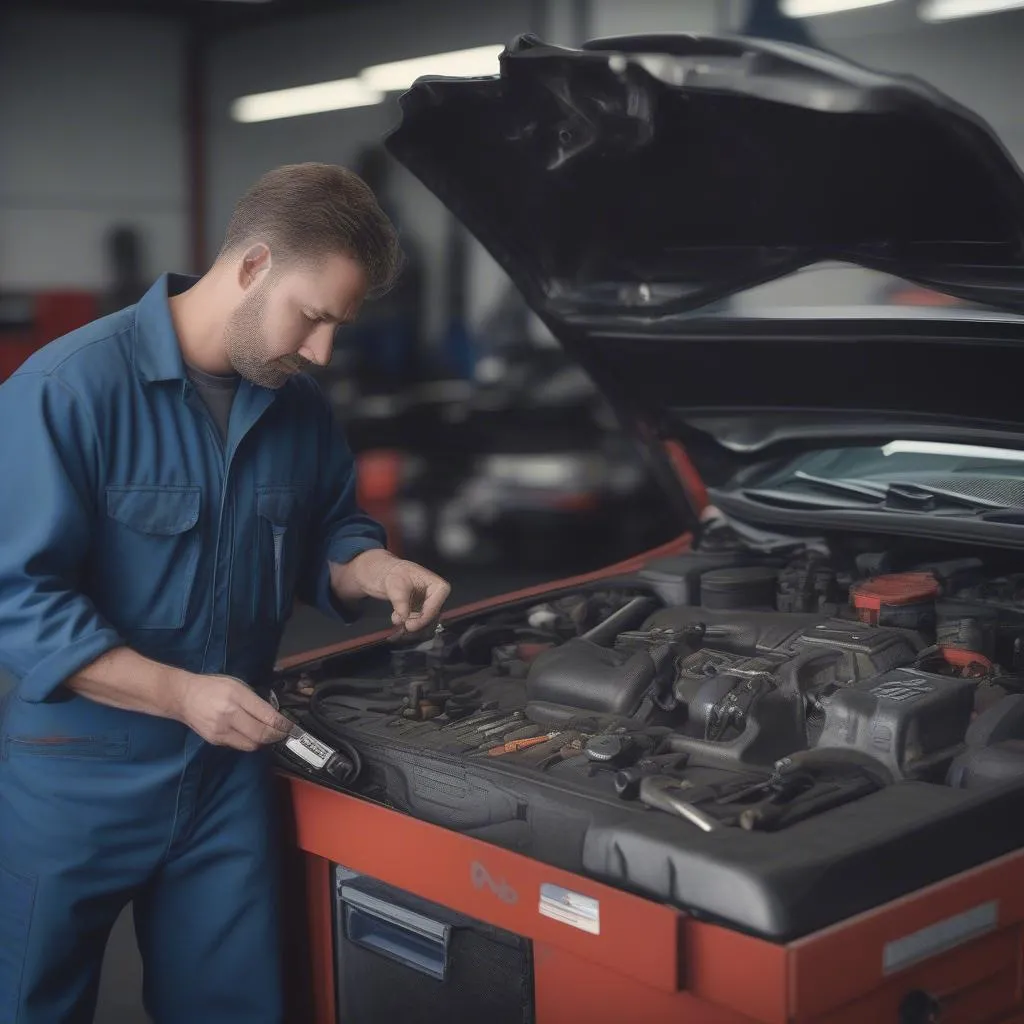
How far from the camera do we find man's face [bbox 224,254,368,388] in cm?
161

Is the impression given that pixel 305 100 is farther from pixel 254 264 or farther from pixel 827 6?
pixel 254 264

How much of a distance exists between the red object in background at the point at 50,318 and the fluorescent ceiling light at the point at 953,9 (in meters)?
5.21

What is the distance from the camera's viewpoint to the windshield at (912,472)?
2186 millimetres

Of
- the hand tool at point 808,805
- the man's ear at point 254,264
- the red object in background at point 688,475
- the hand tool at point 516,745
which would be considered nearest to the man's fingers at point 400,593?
the hand tool at point 516,745

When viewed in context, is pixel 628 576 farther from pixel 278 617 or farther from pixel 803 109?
pixel 803 109

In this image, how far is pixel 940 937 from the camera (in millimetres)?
1327

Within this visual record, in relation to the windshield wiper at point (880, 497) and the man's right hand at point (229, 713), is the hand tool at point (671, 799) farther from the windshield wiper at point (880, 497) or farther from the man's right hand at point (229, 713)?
the windshield wiper at point (880, 497)

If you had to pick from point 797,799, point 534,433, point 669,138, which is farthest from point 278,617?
point 534,433

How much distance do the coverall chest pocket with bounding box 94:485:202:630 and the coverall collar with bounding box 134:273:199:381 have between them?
0.14m

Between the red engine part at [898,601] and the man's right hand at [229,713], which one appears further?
the red engine part at [898,601]

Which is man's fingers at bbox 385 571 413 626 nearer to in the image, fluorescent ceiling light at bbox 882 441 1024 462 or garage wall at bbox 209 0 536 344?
fluorescent ceiling light at bbox 882 441 1024 462

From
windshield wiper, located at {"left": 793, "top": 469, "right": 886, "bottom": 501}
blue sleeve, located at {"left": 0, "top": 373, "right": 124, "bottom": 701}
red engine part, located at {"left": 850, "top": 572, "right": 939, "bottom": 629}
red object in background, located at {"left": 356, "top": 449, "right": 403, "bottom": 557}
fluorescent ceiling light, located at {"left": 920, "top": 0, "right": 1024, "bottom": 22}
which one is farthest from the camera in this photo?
red object in background, located at {"left": 356, "top": 449, "right": 403, "bottom": 557}

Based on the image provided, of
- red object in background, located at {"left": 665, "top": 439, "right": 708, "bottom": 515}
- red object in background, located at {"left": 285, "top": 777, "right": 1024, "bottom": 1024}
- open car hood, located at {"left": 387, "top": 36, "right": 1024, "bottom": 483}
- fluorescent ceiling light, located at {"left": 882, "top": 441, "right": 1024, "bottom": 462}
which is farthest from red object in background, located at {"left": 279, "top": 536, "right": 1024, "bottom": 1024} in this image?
red object in background, located at {"left": 665, "top": 439, "right": 708, "bottom": 515}

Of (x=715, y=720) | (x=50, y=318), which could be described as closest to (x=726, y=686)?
(x=715, y=720)
